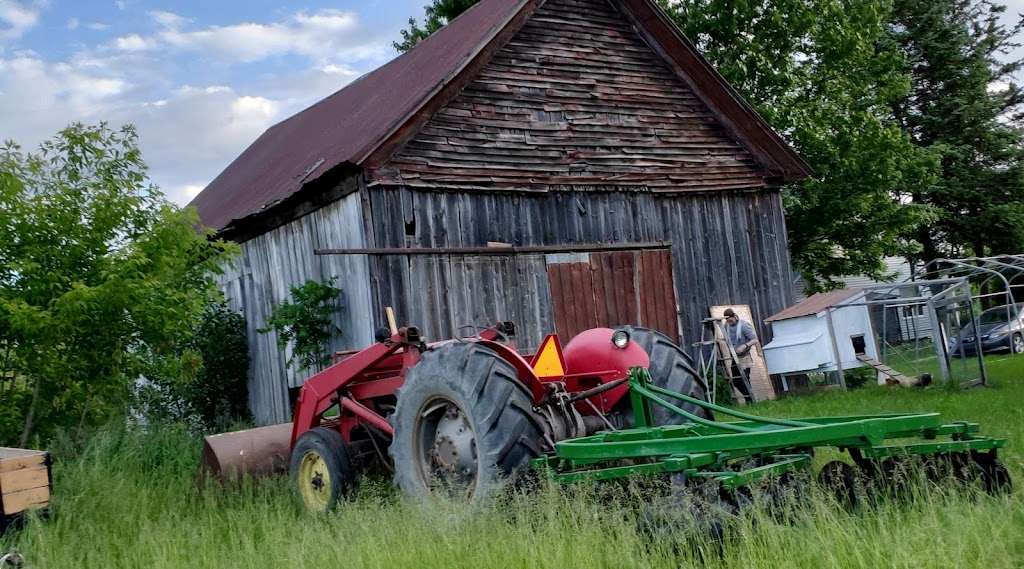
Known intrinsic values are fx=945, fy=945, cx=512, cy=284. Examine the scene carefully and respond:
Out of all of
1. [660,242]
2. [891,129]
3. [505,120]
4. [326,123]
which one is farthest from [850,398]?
[891,129]

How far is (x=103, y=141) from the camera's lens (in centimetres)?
827

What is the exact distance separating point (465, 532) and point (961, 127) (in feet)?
92.8

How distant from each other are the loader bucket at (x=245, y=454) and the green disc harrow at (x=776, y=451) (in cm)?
298

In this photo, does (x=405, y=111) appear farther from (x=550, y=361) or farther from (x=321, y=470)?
(x=550, y=361)

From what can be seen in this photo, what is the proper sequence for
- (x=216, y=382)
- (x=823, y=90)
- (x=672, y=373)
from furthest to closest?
(x=823, y=90) → (x=216, y=382) → (x=672, y=373)

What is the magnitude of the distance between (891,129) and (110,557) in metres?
19.8

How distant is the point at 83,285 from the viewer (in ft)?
23.7

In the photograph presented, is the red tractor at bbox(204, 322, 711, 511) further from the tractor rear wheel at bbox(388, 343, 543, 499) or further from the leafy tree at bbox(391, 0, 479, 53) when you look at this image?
the leafy tree at bbox(391, 0, 479, 53)

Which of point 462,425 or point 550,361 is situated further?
point 550,361

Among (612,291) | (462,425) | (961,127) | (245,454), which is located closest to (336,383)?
(245,454)

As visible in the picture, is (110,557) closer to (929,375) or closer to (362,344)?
(362,344)

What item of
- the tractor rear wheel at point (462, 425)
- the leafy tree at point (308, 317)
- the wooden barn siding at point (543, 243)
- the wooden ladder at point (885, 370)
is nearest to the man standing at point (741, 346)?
the wooden barn siding at point (543, 243)

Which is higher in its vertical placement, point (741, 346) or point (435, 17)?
point (435, 17)

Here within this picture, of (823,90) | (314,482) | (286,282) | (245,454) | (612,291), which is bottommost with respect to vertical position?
(314,482)
